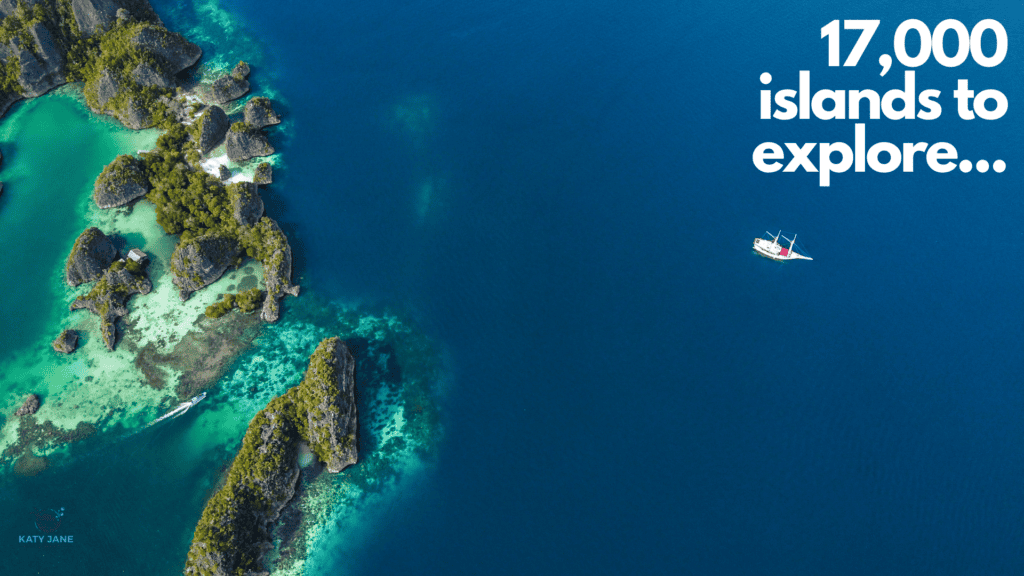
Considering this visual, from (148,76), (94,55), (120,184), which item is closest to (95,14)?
(94,55)

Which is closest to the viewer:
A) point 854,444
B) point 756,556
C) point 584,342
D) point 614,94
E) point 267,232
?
point 756,556

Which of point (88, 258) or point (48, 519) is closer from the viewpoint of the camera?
point (48, 519)

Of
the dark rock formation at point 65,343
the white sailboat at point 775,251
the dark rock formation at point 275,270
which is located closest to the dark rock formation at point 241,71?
the dark rock formation at point 275,270

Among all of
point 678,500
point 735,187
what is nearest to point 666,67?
point 735,187

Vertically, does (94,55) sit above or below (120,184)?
above

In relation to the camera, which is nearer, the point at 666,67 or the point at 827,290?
the point at 827,290

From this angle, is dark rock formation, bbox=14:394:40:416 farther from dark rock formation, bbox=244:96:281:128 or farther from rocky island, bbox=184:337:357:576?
dark rock formation, bbox=244:96:281:128

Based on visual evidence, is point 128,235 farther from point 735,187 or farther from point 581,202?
point 735,187

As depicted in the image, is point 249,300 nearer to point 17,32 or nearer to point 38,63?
point 38,63
